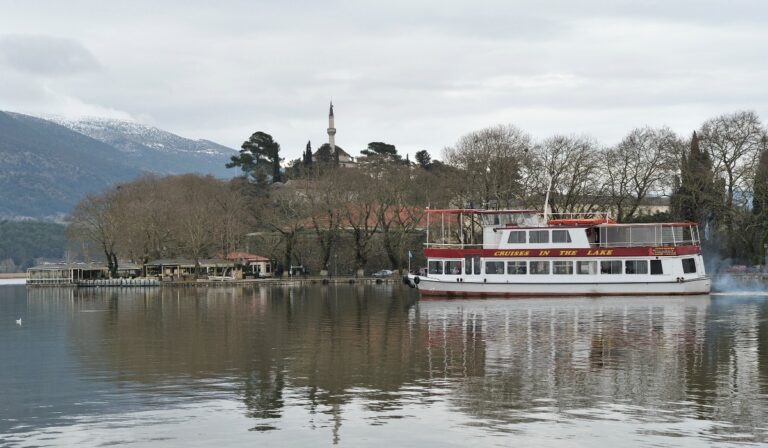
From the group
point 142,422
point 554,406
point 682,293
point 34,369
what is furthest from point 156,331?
point 682,293

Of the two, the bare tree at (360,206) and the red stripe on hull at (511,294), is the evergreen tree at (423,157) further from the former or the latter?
the red stripe on hull at (511,294)

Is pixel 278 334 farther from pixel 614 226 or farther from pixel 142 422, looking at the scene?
pixel 614 226

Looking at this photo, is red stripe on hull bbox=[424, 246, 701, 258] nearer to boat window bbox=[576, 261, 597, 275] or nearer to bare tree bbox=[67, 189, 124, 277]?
boat window bbox=[576, 261, 597, 275]

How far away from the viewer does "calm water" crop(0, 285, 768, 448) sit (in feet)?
66.7

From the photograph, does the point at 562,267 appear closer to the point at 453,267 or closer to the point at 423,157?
the point at 453,267

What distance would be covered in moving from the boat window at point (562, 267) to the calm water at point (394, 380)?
51.0ft

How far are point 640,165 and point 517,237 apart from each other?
3351cm

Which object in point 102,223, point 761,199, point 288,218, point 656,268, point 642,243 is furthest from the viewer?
point 102,223

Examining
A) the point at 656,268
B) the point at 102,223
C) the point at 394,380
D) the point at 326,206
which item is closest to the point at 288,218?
the point at 326,206

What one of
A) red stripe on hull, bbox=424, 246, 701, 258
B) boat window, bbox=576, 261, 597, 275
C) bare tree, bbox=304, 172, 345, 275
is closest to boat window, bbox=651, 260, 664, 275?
red stripe on hull, bbox=424, 246, 701, 258

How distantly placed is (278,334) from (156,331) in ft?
21.6

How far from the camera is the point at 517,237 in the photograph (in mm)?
66062

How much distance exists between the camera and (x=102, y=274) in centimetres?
11950

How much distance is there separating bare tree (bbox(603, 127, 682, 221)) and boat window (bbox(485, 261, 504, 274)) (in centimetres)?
3116
